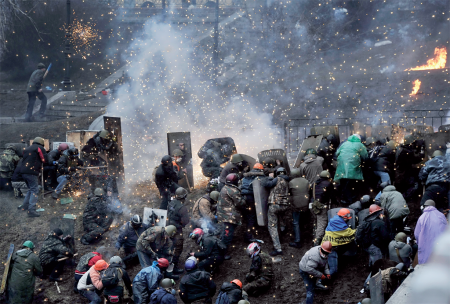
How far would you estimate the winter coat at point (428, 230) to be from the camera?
23.7 feet

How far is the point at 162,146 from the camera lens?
51.4 feet

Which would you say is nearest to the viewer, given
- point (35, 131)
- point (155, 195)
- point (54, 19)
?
point (155, 195)

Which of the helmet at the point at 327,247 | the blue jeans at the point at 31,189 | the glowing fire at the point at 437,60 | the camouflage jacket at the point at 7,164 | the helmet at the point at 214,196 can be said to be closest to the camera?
the helmet at the point at 327,247

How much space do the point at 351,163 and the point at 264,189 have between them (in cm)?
212

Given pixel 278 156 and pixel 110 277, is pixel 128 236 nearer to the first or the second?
pixel 110 277

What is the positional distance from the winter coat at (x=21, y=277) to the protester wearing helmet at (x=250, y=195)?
451 cm

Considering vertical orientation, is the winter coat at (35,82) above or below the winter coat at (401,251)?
above

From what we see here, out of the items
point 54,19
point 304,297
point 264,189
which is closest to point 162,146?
point 264,189

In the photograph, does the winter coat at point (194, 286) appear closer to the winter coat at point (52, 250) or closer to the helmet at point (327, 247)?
the helmet at point (327, 247)

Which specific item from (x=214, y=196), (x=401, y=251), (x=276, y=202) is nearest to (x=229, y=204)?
(x=214, y=196)

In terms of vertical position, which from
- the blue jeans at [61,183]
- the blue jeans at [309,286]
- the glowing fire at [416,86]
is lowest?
the blue jeans at [309,286]

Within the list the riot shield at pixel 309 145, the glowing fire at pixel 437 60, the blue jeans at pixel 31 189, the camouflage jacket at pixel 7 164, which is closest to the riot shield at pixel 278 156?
the riot shield at pixel 309 145

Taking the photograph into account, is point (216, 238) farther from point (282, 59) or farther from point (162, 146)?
point (282, 59)

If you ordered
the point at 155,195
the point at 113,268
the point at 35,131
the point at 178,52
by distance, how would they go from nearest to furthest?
the point at 113,268, the point at 155,195, the point at 35,131, the point at 178,52
